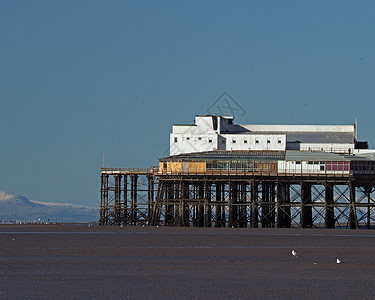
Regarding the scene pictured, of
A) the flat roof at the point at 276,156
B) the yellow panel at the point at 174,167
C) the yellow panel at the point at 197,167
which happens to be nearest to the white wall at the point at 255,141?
the flat roof at the point at 276,156

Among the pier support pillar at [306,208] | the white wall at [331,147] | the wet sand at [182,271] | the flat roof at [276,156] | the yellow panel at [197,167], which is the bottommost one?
the wet sand at [182,271]

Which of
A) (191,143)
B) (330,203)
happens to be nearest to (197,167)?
(330,203)

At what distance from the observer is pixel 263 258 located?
4969 cm

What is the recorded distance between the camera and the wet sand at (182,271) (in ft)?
112

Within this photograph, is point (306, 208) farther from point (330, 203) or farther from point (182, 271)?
point (182, 271)

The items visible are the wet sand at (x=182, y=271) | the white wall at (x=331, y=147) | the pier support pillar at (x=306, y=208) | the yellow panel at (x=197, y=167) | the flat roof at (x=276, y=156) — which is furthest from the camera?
the white wall at (x=331, y=147)

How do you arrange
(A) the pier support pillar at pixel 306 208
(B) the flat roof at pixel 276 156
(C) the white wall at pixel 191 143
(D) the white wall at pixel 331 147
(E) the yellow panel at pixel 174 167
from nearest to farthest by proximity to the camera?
(B) the flat roof at pixel 276 156
(E) the yellow panel at pixel 174 167
(A) the pier support pillar at pixel 306 208
(D) the white wall at pixel 331 147
(C) the white wall at pixel 191 143

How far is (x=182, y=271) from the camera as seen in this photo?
41.6 meters

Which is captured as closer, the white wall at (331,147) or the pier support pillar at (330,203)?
the pier support pillar at (330,203)

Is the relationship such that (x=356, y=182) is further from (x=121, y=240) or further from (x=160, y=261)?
(x=160, y=261)

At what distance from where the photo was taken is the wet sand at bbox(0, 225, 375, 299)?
34.0m

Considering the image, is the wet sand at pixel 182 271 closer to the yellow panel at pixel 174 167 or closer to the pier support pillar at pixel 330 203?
the yellow panel at pixel 174 167

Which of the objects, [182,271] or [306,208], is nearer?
[182,271]

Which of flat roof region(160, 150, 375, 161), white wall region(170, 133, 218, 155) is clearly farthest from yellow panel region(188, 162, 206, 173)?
white wall region(170, 133, 218, 155)
